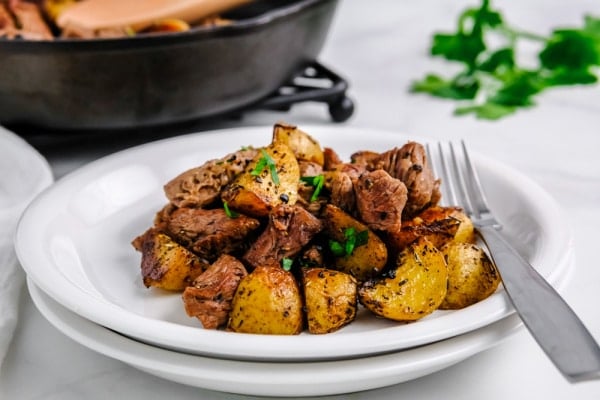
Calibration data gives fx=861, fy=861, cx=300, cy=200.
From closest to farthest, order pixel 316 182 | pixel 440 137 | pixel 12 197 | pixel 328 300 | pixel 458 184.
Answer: pixel 328 300 < pixel 316 182 < pixel 458 184 < pixel 12 197 < pixel 440 137

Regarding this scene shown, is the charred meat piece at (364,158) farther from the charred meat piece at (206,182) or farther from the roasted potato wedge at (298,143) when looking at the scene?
the charred meat piece at (206,182)

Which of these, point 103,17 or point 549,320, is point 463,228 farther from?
point 103,17

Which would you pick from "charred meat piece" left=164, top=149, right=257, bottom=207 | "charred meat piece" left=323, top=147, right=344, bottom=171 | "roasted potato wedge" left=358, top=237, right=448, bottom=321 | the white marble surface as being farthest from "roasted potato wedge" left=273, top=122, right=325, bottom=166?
the white marble surface

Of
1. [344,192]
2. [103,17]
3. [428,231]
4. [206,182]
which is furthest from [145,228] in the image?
[103,17]

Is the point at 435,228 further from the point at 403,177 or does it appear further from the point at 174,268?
the point at 174,268

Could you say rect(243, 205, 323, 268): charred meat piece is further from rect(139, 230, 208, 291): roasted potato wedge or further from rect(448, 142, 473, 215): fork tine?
rect(448, 142, 473, 215): fork tine

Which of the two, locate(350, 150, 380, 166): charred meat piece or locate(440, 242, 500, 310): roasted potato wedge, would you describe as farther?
locate(350, 150, 380, 166): charred meat piece
